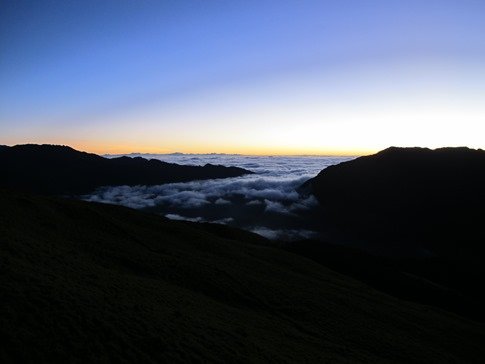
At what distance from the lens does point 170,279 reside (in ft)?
114

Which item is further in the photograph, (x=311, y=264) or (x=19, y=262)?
(x=311, y=264)

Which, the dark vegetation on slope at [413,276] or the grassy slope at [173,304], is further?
the dark vegetation on slope at [413,276]

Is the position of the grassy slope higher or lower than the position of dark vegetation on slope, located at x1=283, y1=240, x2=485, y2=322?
higher

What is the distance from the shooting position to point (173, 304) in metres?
26.7

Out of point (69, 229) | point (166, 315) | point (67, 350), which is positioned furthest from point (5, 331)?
point (69, 229)

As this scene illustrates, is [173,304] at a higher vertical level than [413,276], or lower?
higher

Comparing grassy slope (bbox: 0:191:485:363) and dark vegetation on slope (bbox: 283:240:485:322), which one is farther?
dark vegetation on slope (bbox: 283:240:485:322)

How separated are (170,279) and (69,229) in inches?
669

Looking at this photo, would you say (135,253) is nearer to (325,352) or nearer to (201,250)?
(201,250)

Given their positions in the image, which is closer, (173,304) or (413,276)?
(173,304)

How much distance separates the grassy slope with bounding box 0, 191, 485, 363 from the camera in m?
18.0

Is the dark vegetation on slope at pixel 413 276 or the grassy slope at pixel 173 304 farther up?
the grassy slope at pixel 173 304

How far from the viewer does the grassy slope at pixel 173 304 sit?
1795 cm

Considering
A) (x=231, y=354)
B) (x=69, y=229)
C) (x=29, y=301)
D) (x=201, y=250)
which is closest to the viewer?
(x=29, y=301)
